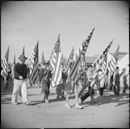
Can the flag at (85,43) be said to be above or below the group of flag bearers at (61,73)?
above

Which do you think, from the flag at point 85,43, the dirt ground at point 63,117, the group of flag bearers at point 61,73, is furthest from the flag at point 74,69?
the dirt ground at point 63,117

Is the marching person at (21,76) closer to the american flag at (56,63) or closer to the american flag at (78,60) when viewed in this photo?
the american flag at (56,63)

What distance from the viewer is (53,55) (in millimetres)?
5945

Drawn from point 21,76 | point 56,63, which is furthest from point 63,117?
point 21,76

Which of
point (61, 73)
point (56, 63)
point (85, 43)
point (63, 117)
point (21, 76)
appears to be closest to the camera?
point (63, 117)

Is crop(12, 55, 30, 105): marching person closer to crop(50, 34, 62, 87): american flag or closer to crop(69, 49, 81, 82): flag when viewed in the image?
crop(50, 34, 62, 87): american flag

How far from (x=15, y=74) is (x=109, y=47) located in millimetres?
2918

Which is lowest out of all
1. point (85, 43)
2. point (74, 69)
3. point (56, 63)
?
point (74, 69)

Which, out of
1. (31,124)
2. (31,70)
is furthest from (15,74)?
(31,124)

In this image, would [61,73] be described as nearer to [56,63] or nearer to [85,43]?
[56,63]

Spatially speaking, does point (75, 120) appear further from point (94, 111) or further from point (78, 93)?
point (78, 93)

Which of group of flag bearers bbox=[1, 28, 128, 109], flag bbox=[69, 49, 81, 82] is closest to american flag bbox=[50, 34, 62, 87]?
group of flag bearers bbox=[1, 28, 128, 109]

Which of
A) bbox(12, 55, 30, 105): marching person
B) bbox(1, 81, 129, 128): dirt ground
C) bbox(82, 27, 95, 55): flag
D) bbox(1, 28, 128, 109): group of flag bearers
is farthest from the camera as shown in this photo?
bbox(12, 55, 30, 105): marching person

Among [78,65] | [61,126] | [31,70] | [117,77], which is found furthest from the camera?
[117,77]
